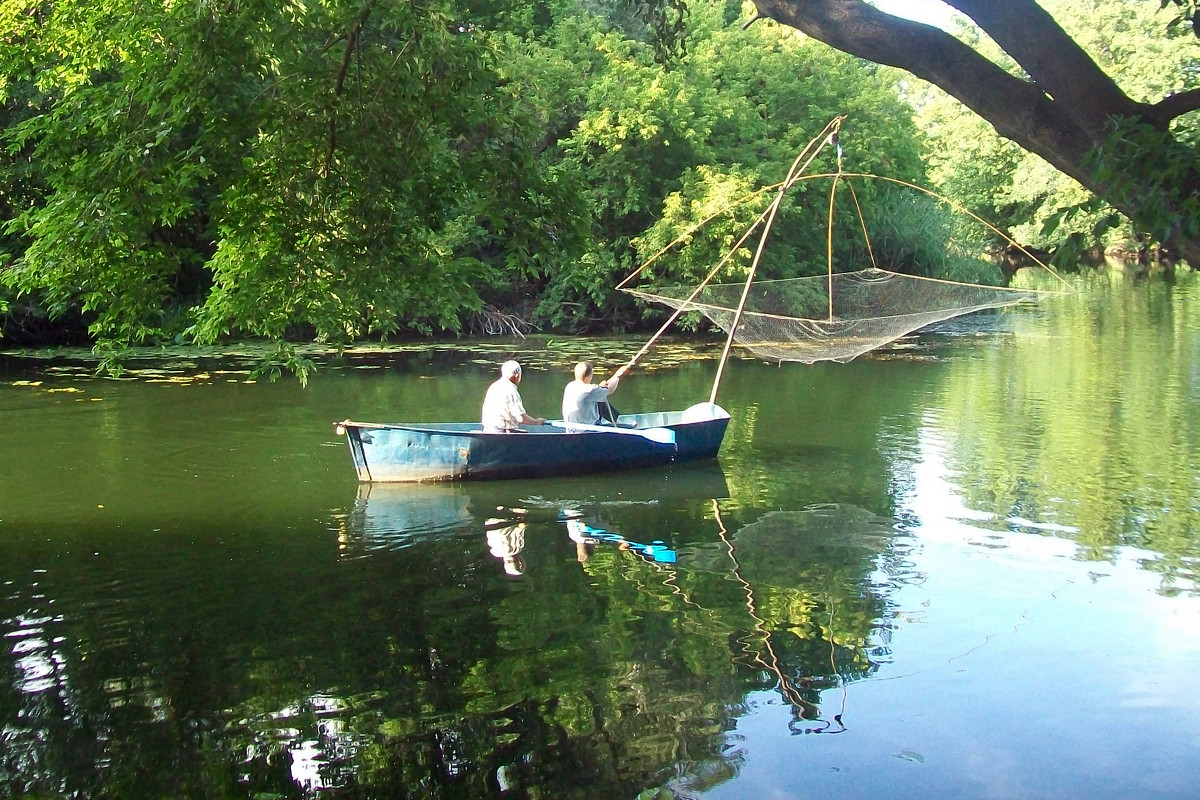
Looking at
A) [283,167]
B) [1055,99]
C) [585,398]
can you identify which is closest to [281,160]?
[283,167]

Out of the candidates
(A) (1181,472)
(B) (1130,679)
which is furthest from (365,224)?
(A) (1181,472)

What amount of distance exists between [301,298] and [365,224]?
0.49m

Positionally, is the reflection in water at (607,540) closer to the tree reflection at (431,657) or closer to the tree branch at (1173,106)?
the tree reflection at (431,657)

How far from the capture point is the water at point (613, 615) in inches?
214

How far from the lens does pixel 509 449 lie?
11.3 meters

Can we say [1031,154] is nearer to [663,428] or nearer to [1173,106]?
[663,428]

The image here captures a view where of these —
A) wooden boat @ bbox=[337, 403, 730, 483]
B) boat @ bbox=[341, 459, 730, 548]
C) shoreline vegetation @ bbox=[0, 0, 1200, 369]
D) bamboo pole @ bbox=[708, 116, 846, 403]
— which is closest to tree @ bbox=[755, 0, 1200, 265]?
shoreline vegetation @ bbox=[0, 0, 1200, 369]

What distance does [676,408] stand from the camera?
15547 millimetres

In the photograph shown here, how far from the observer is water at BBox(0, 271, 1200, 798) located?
5.43m

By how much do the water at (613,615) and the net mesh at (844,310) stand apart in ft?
3.18

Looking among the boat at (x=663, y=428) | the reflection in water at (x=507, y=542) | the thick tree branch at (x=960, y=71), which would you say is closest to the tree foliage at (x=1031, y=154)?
the boat at (x=663, y=428)

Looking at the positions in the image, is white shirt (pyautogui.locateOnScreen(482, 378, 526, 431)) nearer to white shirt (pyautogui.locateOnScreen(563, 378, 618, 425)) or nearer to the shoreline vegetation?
white shirt (pyautogui.locateOnScreen(563, 378, 618, 425))

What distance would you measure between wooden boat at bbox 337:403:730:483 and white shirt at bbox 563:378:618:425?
130 millimetres

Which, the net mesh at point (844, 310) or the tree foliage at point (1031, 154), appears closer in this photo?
the net mesh at point (844, 310)
